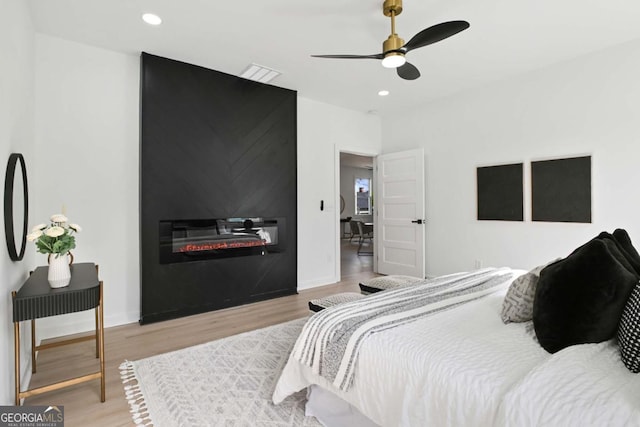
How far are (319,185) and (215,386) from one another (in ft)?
10.5

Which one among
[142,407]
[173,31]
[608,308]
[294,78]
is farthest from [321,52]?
[142,407]

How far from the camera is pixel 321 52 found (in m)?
3.31

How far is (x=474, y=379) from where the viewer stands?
1091 mm

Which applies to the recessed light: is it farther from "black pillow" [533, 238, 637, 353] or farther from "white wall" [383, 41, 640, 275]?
"white wall" [383, 41, 640, 275]

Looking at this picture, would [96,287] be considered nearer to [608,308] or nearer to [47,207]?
[47,207]

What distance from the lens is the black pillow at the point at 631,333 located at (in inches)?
41.4

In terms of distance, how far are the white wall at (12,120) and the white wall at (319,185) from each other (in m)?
2.93

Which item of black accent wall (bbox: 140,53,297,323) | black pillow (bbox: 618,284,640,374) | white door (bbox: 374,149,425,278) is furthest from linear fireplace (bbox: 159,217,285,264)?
black pillow (bbox: 618,284,640,374)

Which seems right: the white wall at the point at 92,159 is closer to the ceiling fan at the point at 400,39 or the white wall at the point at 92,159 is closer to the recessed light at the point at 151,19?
the recessed light at the point at 151,19

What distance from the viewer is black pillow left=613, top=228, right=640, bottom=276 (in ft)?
4.61

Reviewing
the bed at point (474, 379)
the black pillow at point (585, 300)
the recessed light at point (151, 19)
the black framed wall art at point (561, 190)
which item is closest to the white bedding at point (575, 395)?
the bed at point (474, 379)

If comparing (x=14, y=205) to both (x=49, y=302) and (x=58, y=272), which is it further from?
(x=49, y=302)

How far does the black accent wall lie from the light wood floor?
0.78ft

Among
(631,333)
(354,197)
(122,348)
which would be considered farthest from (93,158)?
(354,197)
